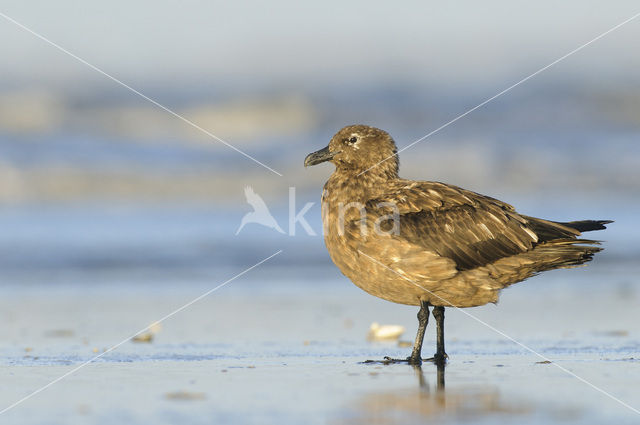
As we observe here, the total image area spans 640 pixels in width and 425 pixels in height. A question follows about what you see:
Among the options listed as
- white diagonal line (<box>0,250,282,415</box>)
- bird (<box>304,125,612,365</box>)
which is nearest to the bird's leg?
bird (<box>304,125,612,365</box>)

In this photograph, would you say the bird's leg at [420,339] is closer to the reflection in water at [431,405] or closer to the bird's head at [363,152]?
the reflection in water at [431,405]

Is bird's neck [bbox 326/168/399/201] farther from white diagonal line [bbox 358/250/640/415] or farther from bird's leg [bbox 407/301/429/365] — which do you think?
bird's leg [bbox 407/301/429/365]

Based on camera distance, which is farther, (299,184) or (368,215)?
(299,184)

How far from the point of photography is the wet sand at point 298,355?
4578 millimetres

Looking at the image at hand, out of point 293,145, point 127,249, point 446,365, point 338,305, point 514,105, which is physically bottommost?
point 446,365

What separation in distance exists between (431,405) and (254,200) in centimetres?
1280

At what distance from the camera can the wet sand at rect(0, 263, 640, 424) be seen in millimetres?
4578

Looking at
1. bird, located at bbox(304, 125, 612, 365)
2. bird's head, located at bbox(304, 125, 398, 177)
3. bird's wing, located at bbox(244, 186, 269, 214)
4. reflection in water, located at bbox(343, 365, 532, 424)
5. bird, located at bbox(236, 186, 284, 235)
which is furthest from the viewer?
bird's wing, located at bbox(244, 186, 269, 214)

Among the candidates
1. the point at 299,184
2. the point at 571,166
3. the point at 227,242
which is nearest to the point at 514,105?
the point at 571,166

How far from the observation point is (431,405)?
468 centimetres

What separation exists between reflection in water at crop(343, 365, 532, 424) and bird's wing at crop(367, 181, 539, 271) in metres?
1.28

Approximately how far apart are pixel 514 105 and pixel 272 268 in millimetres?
16845

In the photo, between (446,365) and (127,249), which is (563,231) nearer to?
(446,365)

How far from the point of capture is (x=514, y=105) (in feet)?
86.2
